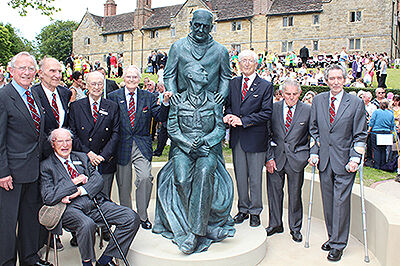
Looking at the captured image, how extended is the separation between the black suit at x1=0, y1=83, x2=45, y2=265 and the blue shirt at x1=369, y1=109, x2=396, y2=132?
311 inches

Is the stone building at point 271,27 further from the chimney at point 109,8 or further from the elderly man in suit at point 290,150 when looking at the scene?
the elderly man in suit at point 290,150

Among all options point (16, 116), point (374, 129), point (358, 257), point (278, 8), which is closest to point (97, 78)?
point (16, 116)

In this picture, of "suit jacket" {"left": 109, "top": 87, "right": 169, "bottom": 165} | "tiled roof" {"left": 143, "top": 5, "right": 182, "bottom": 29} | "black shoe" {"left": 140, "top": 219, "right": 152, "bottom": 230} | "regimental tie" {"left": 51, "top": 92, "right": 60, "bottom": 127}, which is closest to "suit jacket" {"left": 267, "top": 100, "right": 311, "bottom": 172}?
"suit jacket" {"left": 109, "top": 87, "right": 169, "bottom": 165}

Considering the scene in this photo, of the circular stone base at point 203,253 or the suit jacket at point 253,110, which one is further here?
the suit jacket at point 253,110

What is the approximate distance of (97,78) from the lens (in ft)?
15.2

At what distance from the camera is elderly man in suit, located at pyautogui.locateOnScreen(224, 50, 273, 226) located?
4.79 metres

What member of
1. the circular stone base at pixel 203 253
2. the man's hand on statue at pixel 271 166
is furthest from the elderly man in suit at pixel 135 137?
the man's hand on statue at pixel 271 166

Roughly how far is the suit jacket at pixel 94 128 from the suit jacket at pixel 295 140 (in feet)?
6.97

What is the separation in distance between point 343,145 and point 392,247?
4.01ft

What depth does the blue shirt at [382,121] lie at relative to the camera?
8938 mm

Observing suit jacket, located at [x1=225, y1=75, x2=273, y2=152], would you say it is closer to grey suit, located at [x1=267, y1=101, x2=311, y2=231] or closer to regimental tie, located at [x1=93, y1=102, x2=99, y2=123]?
grey suit, located at [x1=267, y1=101, x2=311, y2=231]

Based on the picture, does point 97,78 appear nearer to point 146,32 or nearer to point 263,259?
point 263,259

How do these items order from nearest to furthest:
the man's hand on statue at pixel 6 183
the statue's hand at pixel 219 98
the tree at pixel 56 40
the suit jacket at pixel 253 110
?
the man's hand on statue at pixel 6 183
the statue's hand at pixel 219 98
the suit jacket at pixel 253 110
the tree at pixel 56 40

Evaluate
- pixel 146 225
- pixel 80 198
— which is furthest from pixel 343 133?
pixel 80 198
